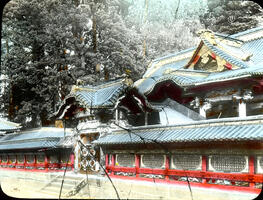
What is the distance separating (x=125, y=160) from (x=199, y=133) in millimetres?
4751

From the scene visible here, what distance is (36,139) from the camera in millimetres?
21328

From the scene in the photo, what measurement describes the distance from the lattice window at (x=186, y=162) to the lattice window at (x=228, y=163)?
0.60 metres

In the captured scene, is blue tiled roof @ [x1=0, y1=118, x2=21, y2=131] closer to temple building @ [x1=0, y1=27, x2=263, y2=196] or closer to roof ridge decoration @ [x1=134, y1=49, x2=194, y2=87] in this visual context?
temple building @ [x1=0, y1=27, x2=263, y2=196]

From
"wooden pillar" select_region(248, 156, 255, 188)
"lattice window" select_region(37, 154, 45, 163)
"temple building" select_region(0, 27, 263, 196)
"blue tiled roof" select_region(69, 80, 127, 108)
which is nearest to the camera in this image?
"wooden pillar" select_region(248, 156, 255, 188)

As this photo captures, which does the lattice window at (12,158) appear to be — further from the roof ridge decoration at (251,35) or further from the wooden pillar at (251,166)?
the roof ridge decoration at (251,35)

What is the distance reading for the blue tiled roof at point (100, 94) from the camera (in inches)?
600

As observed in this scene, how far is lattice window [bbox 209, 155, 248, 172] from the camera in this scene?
33.2 ft

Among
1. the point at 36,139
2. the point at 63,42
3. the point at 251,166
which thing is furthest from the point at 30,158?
the point at 251,166

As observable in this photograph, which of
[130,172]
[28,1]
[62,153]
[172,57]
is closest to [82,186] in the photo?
[130,172]

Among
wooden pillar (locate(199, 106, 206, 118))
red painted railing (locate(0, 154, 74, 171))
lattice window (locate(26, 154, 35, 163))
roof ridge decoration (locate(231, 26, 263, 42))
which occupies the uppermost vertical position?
roof ridge decoration (locate(231, 26, 263, 42))

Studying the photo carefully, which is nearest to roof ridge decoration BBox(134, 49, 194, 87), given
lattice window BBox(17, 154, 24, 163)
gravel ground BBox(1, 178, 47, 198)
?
gravel ground BBox(1, 178, 47, 198)

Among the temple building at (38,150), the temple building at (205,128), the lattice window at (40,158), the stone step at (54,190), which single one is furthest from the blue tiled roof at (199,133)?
the lattice window at (40,158)

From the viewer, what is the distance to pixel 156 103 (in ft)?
62.2

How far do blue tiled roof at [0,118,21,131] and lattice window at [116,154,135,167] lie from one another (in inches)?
673
